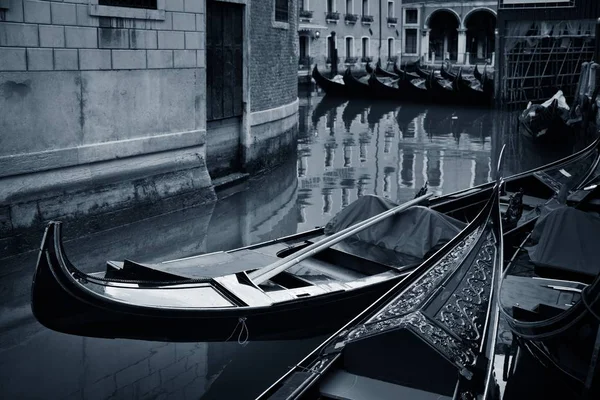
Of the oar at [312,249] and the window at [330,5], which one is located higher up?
the window at [330,5]

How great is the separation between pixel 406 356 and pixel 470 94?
61.7ft

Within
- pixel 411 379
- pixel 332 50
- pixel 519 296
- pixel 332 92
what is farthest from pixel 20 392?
pixel 332 50

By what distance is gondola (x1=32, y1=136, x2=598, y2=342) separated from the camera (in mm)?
3719

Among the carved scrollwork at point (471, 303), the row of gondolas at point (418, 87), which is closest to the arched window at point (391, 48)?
the row of gondolas at point (418, 87)

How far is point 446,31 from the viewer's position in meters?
34.0

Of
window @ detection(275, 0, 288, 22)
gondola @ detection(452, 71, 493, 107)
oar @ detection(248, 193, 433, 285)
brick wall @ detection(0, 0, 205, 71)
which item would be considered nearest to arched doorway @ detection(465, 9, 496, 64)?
gondola @ detection(452, 71, 493, 107)

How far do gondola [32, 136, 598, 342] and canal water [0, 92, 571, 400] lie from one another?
1.26ft

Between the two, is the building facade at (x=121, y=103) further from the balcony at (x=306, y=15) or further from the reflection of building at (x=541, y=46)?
the balcony at (x=306, y=15)

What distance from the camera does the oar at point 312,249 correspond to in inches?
177

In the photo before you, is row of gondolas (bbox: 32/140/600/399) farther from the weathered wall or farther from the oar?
the weathered wall

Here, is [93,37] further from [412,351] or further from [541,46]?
[541,46]

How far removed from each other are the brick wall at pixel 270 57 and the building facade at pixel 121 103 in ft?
0.13

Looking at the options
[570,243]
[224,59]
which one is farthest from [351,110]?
[570,243]

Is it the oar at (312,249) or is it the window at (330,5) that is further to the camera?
the window at (330,5)
